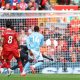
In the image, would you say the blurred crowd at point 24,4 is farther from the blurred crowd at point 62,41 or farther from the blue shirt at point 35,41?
the blue shirt at point 35,41

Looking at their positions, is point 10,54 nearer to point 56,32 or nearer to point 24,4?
point 56,32

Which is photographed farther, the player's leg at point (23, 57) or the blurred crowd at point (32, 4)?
the blurred crowd at point (32, 4)

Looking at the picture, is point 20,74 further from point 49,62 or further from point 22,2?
point 22,2

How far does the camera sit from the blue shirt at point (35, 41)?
49.8ft

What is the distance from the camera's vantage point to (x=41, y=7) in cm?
1936

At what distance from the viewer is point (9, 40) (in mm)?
13398

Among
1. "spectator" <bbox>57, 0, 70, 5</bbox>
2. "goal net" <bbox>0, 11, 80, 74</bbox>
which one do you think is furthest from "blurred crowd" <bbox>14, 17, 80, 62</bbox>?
"spectator" <bbox>57, 0, 70, 5</bbox>

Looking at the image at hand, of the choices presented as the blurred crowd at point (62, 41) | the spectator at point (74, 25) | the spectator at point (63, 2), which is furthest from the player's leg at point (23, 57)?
the spectator at point (63, 2)

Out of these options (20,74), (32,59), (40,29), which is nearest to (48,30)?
(40,29)

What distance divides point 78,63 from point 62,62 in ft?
1.80

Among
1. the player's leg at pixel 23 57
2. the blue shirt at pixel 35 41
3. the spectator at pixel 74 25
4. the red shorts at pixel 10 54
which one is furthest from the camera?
the spectator at pixel 74 25

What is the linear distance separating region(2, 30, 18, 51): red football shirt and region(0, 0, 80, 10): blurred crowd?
4.70 metres

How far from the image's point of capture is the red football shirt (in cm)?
1330

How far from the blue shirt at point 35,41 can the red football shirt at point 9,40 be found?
1654mm
